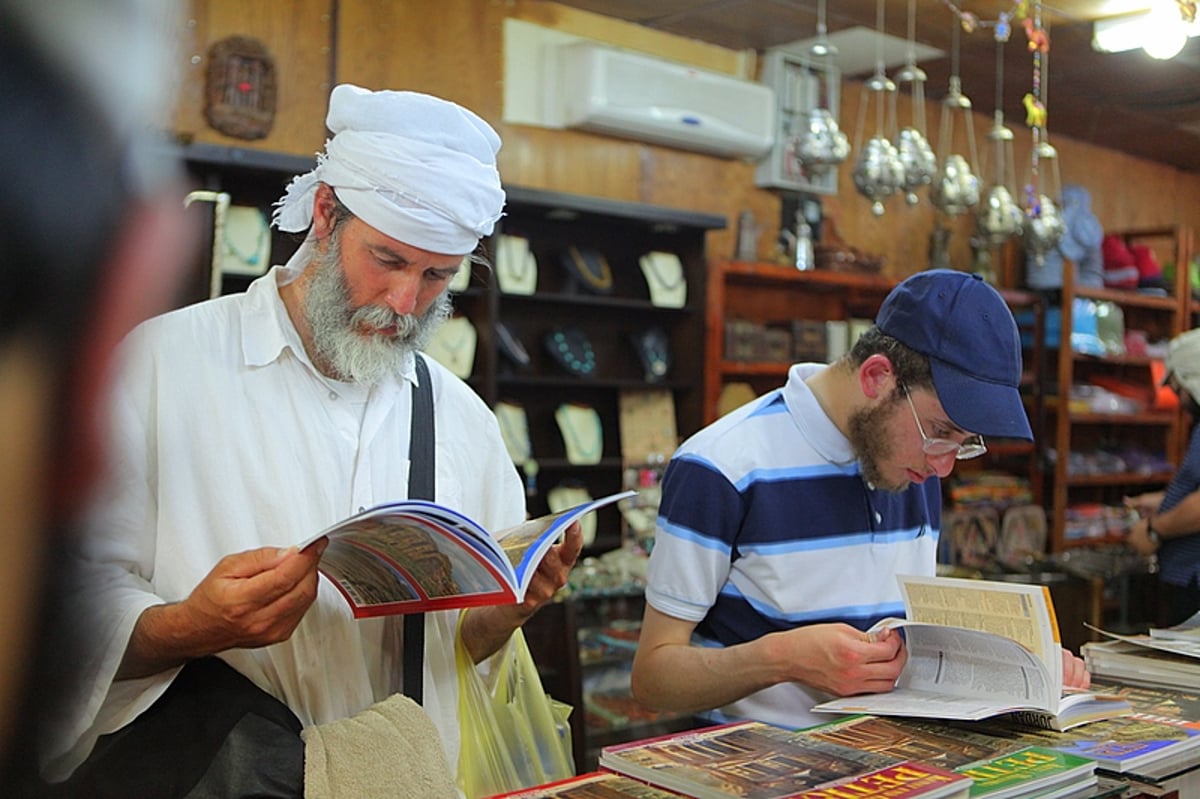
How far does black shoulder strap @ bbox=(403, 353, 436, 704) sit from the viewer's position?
1.63 m

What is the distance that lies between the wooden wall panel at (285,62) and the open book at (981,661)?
3718 mm

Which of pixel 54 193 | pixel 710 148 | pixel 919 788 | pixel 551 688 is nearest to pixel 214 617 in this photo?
pixel 919 788

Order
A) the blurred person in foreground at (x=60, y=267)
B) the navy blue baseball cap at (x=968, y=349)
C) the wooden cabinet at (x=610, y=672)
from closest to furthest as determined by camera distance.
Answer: the blurred person in foreground at (x=60, y=267)
the navy blue baseball cap at (x=968, y=349)
the wooden cabinet at (x=610, y=672)

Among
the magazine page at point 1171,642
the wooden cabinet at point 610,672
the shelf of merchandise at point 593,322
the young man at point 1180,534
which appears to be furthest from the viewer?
the shelf of merchandise at point 593,322

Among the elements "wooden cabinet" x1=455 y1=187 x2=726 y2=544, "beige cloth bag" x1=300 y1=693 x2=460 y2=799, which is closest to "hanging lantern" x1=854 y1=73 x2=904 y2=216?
"wooden cabinet" x1=455 y1=187 x2=726 y2=544

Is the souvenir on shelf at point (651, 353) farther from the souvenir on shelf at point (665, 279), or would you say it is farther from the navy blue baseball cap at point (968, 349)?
the navy blue baseball cap at point (968, 349)

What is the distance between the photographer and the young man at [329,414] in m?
1.51

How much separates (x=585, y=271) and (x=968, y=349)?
3.87m

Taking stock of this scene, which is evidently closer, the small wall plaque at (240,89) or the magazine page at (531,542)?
the magazine page at (531,542)

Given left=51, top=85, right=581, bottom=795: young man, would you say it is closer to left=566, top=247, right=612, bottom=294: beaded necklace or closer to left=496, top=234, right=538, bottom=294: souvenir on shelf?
left=496, top=234, right=538, bottom=294: souvenir on shelf

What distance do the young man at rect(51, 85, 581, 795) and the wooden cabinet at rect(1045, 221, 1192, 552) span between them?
21.0 ft

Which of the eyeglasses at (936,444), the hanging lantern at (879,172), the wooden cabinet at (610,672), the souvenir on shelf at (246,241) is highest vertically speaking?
the hanging lantern at (879,172)

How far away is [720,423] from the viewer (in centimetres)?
209

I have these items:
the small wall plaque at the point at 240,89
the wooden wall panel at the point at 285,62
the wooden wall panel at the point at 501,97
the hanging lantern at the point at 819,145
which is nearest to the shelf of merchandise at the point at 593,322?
the wooden wall panel at the point at 501,97
